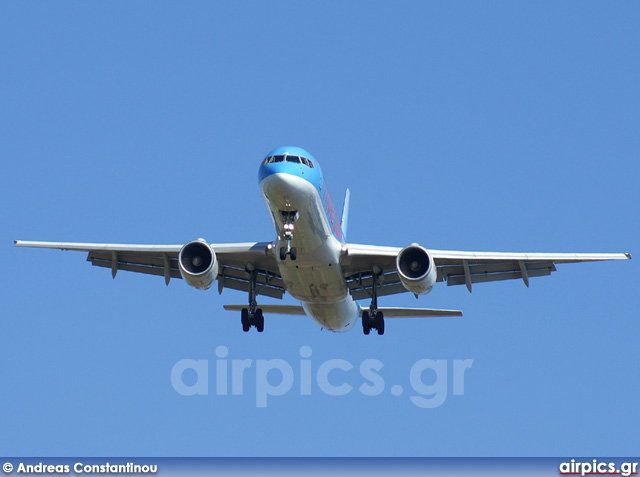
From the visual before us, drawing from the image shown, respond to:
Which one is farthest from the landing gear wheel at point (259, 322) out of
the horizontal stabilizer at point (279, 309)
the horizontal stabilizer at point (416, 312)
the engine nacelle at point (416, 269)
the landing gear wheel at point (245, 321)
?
the engine nacelle at point (416, 269)

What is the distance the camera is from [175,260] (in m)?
34.0

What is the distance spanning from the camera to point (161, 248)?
1272 inches

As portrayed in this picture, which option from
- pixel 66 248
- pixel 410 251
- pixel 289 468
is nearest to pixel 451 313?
pixel 410 251

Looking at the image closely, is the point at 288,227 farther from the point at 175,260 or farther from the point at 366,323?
the point at 175,260

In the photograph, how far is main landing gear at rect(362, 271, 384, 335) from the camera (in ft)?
106

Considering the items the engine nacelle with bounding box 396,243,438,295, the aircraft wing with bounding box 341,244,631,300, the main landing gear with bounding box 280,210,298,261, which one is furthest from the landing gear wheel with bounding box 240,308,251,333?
the engine nacelle with bounding box 396,243,438,295

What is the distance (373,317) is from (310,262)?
4.12m

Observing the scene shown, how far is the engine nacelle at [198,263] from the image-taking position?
1158 inches

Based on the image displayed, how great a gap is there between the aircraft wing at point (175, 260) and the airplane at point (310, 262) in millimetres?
32

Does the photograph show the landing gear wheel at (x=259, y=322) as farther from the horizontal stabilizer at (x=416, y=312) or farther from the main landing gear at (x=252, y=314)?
the horizontal stabilizer at (x=416, y=312)

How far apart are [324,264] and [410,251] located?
8.15 feet

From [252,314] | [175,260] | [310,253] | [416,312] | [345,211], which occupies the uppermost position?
[345,211]

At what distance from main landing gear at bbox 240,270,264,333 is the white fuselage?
1425 mm

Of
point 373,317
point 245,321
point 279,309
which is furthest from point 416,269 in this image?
point 279,309
